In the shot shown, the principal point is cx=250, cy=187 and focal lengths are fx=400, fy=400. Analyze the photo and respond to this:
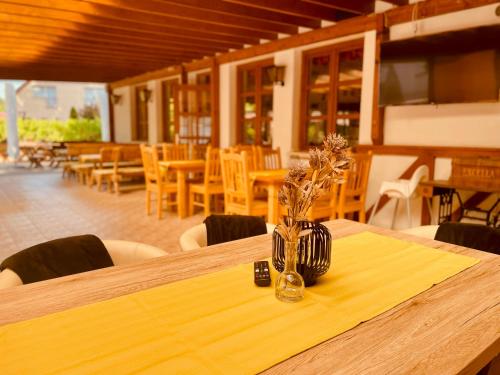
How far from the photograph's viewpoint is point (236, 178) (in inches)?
167

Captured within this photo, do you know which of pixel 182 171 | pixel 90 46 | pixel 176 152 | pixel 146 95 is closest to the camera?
pixel 182 171

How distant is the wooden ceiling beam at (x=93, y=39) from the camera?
558cm

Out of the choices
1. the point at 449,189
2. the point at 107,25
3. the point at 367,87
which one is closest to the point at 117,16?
the point at 107,25

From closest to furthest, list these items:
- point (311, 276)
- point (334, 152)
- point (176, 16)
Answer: point (334, 152) → point (311, 276) → point (176, 16)

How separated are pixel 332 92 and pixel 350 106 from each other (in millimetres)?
319

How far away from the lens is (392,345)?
0.95m

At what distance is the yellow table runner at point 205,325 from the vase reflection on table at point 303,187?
0.11 metres

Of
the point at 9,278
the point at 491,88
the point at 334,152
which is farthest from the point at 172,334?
the point at 491,88

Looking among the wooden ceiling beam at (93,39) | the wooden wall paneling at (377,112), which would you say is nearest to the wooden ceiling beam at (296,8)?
the wooden wall paneling at (377,112)

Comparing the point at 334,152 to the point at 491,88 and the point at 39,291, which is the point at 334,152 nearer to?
the point at 39,291

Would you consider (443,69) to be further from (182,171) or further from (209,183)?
(182,171)

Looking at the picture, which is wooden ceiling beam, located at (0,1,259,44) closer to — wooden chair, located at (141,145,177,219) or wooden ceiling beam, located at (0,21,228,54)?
wooden ceiling beam, located at (0,21,228,54)

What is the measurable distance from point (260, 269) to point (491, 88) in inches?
139

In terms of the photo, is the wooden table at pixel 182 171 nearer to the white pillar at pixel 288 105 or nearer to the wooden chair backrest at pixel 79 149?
the white pillar at pixel 288 105
